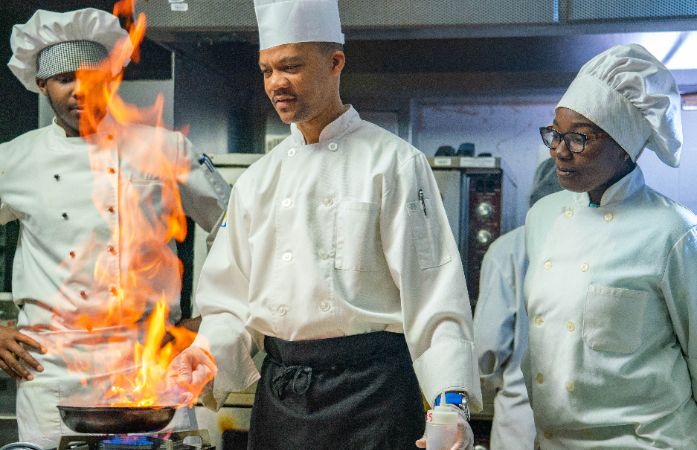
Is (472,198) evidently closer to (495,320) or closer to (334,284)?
(495,320)

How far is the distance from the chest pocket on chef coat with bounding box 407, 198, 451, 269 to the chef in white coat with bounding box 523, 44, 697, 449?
42 cm

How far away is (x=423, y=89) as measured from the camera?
12.2 ft

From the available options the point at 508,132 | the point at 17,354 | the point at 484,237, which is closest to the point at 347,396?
the point at 17,354

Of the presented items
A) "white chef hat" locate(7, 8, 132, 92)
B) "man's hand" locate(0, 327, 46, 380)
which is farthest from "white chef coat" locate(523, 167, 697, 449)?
"white chef hat" locate(7, 8, 132, 92)

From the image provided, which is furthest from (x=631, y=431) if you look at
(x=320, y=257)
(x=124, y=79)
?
(x=124, y=79)

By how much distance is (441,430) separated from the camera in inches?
62.5

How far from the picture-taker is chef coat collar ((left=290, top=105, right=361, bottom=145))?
199cm

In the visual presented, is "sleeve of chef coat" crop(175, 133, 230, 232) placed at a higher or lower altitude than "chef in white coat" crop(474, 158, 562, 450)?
higher

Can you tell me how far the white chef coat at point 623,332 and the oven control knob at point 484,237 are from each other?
0.82 m

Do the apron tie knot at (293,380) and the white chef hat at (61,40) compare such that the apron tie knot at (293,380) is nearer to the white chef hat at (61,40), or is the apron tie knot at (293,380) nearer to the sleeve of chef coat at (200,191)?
the sleeve of chef coat at (200,191)

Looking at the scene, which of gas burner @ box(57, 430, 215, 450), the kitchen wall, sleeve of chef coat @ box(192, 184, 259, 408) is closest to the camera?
gas burner @ box(57, 430, 215, 450)

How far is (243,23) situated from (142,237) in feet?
3.00

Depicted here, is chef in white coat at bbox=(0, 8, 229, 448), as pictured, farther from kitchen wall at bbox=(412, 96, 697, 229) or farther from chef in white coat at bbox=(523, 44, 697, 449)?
kitchen wall at bbox=(412, 96, 697, 229)

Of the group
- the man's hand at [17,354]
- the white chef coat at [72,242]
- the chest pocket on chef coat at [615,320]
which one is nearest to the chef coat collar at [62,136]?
the white chef coat at [72,242]
